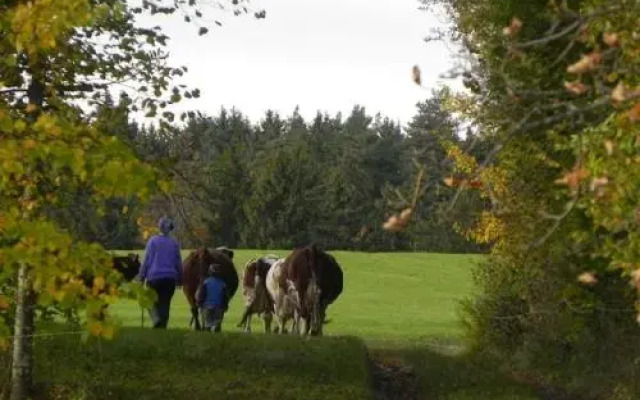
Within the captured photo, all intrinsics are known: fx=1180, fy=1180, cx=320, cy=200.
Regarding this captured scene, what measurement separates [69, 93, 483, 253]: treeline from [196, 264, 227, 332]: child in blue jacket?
17.5ft

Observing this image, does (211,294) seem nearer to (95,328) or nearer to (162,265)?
(162,265)

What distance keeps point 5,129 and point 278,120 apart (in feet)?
422

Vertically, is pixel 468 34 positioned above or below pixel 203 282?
above

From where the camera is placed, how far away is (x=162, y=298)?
1800 cm

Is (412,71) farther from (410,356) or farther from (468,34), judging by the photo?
(468,34)

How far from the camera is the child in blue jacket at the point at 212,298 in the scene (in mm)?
20438

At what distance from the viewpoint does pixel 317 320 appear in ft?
66.5

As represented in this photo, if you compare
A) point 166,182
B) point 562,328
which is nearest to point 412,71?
point 166,182

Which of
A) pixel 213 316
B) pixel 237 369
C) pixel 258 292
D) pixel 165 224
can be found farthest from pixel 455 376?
pixel 258 292

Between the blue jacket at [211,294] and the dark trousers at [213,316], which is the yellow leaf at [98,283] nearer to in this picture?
the blue jacket at [211,294]

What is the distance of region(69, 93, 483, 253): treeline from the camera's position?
521 inches

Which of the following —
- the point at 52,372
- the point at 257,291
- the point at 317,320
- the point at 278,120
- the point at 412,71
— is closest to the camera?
the point at 412,71

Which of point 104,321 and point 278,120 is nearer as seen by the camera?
point 104,321

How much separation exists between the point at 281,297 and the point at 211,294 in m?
2.22
